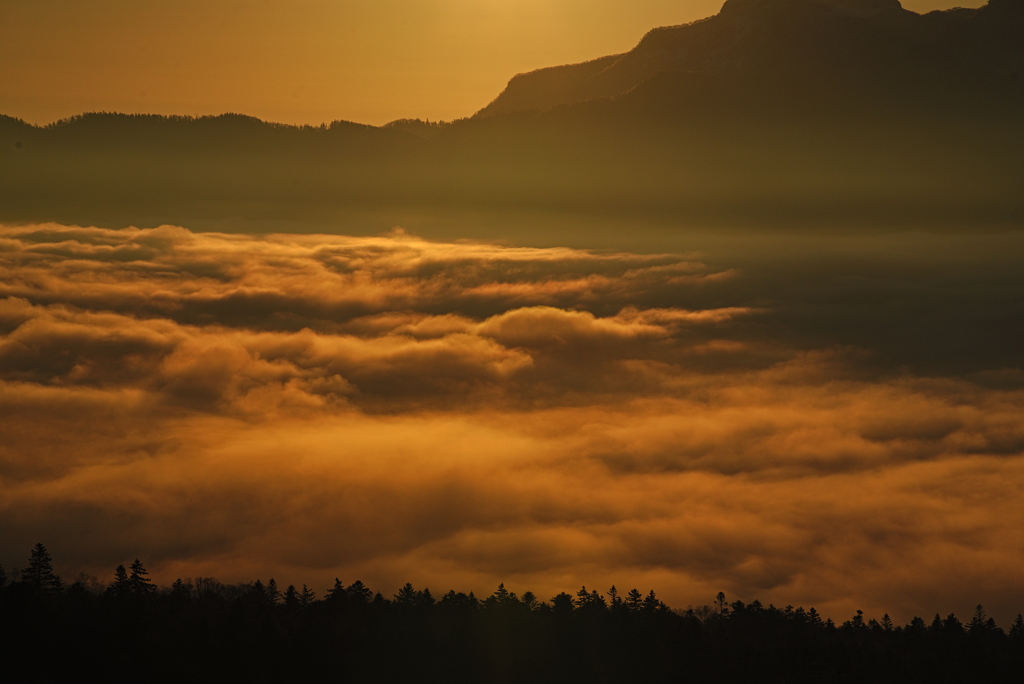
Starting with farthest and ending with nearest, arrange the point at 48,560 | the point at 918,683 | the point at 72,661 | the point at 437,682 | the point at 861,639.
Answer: the point at 861,639
the point at 918,683
the point at 437,682
the point at 48,560
the point at 72,661

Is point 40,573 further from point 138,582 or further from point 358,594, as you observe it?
point 358,594

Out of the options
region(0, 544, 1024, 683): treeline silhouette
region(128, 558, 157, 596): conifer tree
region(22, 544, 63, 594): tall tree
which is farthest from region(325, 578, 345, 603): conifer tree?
region(22, 544, 63, 594): tall tree

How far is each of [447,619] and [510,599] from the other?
18.5 ft

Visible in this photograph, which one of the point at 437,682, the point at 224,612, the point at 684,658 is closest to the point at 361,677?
the point at 437,682

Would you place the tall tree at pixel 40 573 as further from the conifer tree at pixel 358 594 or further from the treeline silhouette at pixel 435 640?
the conifer tree at pixel 358 594

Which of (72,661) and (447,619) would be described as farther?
(447,619)

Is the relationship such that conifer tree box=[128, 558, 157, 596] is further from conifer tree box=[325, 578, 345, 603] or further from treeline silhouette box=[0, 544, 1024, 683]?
conifer tree box=[325, 578, 345, 603]

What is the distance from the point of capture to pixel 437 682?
78312mm

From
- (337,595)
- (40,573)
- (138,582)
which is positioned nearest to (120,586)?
(138,582)

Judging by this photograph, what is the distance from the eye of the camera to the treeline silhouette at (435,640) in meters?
68.6

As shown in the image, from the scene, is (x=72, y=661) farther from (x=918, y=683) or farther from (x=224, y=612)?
(x=918, y=683)

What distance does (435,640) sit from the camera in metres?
80.4

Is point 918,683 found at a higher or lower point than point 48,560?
lower

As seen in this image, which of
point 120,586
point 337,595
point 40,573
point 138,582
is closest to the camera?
point 40,573
